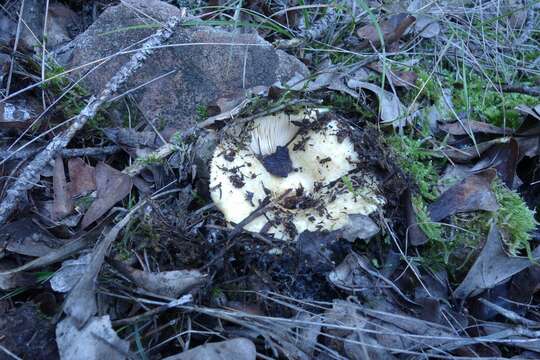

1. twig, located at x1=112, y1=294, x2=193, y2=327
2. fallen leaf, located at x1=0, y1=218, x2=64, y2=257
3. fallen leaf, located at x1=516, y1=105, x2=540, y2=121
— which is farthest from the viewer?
fallen leaf, located at x1=516, y1=105, x2=540, y2=121

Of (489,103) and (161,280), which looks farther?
(489,103)

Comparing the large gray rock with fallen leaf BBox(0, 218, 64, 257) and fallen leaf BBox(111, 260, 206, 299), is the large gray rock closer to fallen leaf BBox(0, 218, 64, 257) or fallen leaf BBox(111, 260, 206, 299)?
fallen leaf BBox(0, 218, 64, 257)

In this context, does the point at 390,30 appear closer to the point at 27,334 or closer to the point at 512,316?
the point at 512,316

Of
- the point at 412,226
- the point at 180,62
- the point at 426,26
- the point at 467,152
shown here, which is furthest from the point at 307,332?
the point at 426,26

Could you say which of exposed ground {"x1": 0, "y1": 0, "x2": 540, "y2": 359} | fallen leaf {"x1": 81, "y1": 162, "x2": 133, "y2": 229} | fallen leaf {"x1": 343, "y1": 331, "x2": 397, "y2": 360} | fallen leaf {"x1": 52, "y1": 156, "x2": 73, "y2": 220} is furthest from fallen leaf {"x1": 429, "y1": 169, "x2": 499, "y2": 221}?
fallen leaf {"x1": 52, "y1": 156, "x2": 73, "y2": 220}

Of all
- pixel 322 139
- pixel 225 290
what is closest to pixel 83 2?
pixel 322 139

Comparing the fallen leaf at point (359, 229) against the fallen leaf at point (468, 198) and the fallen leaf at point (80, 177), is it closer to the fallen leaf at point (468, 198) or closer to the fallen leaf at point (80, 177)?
the fallen leaf at point (468, 198)

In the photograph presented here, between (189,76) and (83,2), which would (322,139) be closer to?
(189,76)
